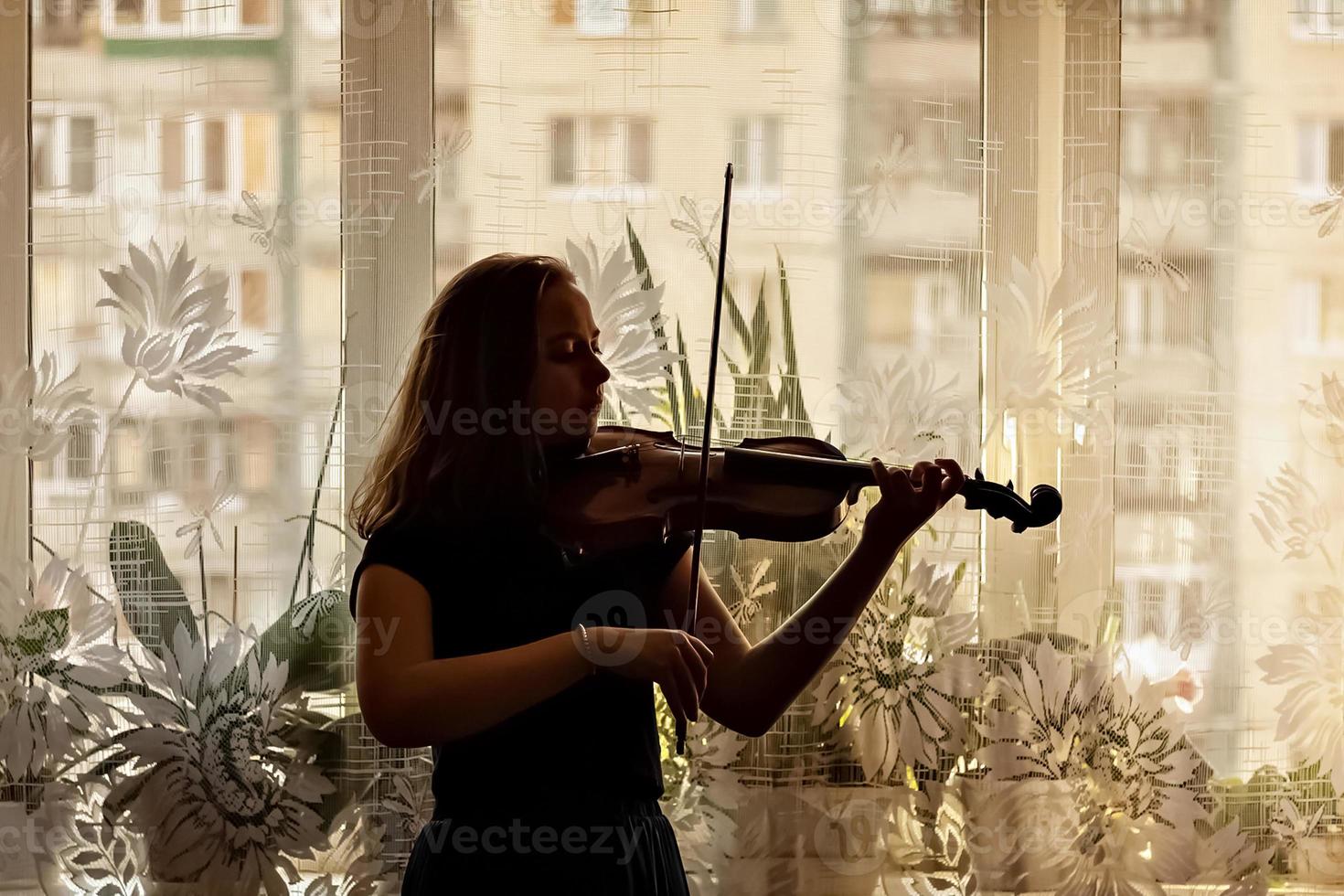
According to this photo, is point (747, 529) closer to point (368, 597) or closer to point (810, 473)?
point (810, 473)

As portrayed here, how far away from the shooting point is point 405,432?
3.02 ft

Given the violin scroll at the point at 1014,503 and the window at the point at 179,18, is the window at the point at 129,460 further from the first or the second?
the violin scroll at the point at 1014,503

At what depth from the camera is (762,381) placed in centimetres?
125

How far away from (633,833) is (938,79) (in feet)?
2.83

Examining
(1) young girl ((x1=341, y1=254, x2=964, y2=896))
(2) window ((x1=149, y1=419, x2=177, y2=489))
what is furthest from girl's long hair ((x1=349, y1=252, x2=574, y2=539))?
(2) window ((x1=149, y1=419, x2=177, y2=489))

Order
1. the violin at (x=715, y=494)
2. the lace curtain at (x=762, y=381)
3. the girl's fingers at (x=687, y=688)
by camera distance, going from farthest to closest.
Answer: the lace curtain at (x=762, y=381), the violin at (x=715, y=494), the girl's fingers at (x=687, y=688)

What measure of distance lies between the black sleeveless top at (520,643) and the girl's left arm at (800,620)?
0.25ft

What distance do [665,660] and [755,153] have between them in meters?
0.68

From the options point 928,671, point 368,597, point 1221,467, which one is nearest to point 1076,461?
point 1221,467

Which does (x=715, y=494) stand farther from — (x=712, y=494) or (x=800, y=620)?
(x=800, y=620)

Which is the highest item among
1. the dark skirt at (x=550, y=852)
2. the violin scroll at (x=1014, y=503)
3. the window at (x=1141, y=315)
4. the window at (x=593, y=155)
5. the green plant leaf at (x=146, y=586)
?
the window at (x=593, y=155)

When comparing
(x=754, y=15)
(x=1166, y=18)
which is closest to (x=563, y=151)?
(x=754, y=15)

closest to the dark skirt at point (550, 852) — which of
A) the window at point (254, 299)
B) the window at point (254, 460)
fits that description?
the window at point (254, 460)

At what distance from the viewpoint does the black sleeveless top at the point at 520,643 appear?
0.87 meters
